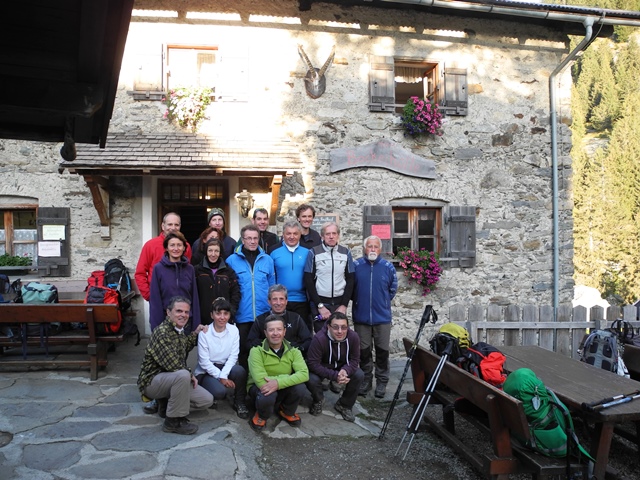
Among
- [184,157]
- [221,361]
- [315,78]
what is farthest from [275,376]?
[315,78]

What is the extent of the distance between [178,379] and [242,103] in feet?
15.6

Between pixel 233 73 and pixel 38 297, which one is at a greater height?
pixel 233 73

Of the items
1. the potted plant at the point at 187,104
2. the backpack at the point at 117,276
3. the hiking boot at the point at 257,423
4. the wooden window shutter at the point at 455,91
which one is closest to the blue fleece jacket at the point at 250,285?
the hiking boot at the point at 257,423

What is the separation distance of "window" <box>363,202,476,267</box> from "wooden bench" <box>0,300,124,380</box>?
4324 mm

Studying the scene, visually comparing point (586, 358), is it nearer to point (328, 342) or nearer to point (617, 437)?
point (617, 437)

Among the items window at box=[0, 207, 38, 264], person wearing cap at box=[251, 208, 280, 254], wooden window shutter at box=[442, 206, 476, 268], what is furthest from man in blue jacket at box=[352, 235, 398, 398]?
window at box=[0, 207, 38, 264]

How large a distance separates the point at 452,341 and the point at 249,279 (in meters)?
2.01

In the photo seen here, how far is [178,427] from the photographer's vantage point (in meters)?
3.81

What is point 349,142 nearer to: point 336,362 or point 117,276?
point 117,276

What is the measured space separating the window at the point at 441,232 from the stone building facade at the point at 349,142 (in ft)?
0.12

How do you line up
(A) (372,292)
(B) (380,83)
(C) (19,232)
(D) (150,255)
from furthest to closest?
(B) (380,83) → (C) (19,232) → (A) (372,292) → (D) (150,255)

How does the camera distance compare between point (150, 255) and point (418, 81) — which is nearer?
point (150, 255)

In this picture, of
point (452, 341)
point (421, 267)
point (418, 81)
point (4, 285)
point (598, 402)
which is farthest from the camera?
point (418, 81)

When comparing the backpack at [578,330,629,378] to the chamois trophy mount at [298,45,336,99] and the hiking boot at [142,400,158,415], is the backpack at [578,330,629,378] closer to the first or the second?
the hiking boot at [142,400,158,415]
